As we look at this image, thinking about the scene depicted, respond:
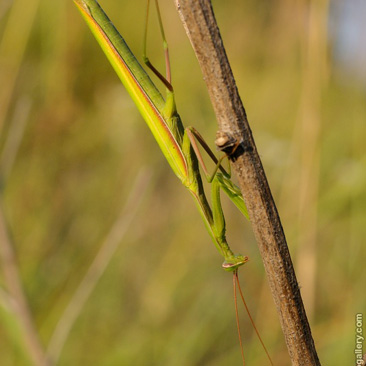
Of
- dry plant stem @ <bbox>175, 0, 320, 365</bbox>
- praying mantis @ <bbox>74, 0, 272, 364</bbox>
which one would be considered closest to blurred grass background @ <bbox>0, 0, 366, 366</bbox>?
praying mantis @ <bbox>74, 0, 272, 364</bbox>

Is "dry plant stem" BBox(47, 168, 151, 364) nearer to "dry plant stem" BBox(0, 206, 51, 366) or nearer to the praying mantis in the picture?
"dry plant stem" BBox(0, 206, 51, 366)

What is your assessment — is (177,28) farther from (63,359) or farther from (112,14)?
(63,359)

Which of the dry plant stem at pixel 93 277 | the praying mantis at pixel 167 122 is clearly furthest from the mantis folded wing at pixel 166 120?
the dry plant stem at pixel 93 277

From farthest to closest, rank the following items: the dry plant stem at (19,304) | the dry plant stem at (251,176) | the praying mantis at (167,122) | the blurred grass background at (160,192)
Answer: the blurred grass background at (160,192) < the dry plant stem at (19,304) < the praying mantis at (167,122) < the dry plant stem at (251,176)

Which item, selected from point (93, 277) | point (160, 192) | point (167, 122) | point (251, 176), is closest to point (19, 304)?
point (93, 277)

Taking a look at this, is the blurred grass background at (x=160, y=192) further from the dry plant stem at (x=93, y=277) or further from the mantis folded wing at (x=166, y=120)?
the mantis folded wing at (x=166, y=120)

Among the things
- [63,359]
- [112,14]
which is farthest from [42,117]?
[63,359]

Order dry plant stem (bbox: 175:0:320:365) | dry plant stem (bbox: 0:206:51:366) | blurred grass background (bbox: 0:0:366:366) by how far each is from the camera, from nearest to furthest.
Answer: dry plant stem (bbox: 175:0:320:365) → dry plant stem (bbox: 0:206:51:366) → blurred grass background (bbox: 0:0:366:366)
